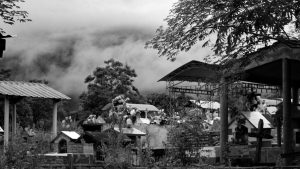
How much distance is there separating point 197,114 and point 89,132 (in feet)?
12.9

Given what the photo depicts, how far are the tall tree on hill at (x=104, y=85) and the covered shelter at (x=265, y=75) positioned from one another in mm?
21614

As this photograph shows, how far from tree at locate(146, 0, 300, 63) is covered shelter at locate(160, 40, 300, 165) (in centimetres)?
43

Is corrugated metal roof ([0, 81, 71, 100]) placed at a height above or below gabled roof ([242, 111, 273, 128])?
above

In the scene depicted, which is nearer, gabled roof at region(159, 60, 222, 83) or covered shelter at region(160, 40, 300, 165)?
covered shelter at region(160, 40, 300, 165)

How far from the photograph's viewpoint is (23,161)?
1173 centimetres

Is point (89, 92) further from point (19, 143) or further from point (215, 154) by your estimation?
point (19, 143)

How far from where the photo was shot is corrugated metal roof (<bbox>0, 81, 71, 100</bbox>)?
23398 mm

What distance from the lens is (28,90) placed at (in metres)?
24.6

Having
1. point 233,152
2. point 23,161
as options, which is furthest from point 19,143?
point 233,152

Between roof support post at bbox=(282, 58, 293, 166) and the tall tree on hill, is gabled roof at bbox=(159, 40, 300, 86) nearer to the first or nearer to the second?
roof support post at bbox=(282, 58, 293, 166)

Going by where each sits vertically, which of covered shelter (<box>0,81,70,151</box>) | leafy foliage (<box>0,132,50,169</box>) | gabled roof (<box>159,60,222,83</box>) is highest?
gabled roof (<box>159,60,222,83</box>)

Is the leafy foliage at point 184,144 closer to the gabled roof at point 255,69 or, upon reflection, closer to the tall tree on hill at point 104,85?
the gabled roof at point 255,69

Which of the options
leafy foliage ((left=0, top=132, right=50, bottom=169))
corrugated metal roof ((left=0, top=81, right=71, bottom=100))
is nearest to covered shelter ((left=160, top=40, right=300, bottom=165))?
leafy foliage ((left=0, top=132, right=50, bottom=169))

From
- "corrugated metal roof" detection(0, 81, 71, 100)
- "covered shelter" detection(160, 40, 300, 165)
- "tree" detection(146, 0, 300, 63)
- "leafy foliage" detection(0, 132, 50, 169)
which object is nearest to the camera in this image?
"tree" detection(146, 0, 300, 63)
